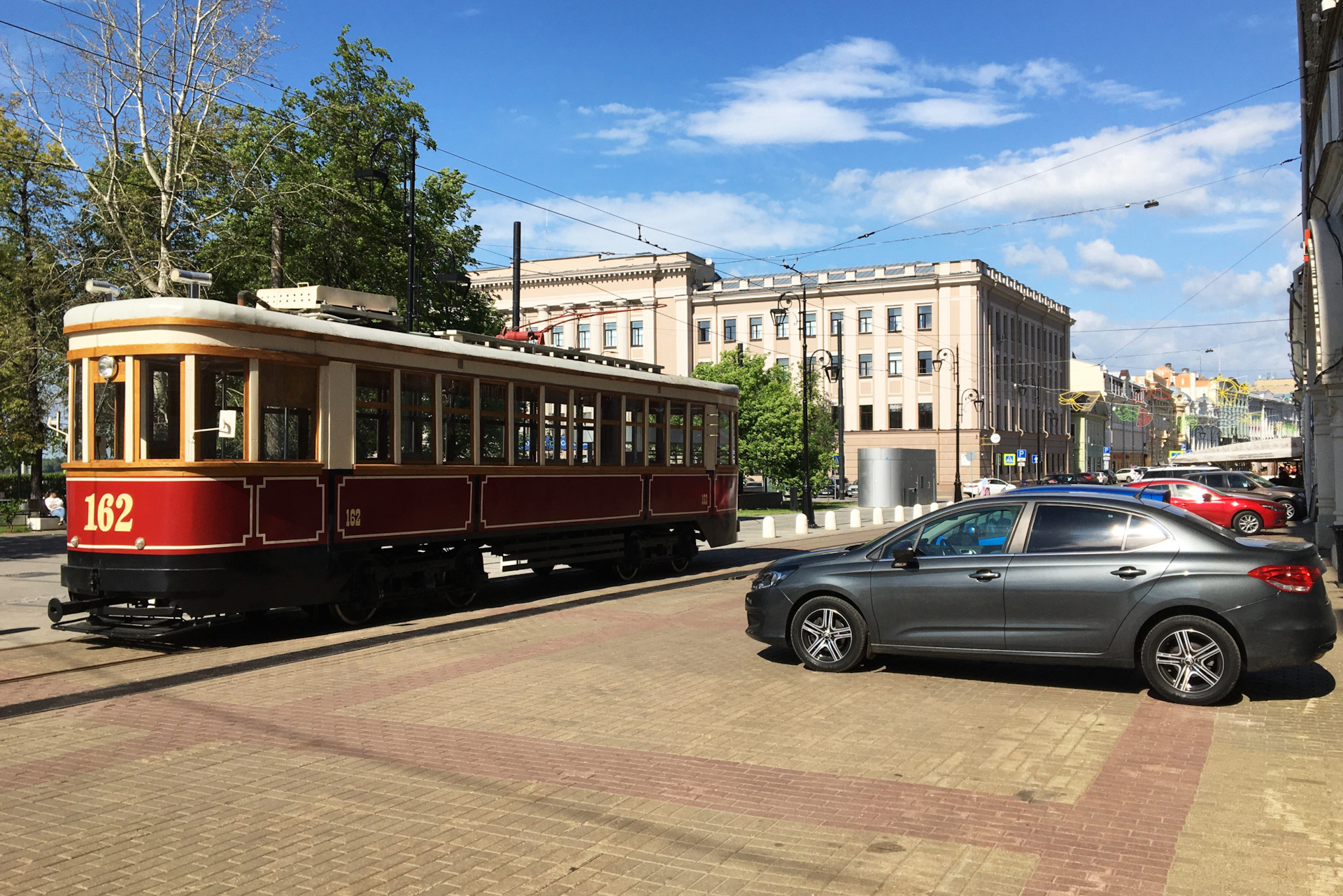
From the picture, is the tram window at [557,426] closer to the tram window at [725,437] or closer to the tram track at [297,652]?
the tram track at [297,652]

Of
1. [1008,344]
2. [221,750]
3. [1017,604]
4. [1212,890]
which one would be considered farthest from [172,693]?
[1008,344]

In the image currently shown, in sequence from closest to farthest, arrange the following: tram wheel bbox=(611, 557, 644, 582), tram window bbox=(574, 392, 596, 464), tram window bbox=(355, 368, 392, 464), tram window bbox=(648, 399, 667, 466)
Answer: tram window bbox=(355, 368, 392, 464) < tram window bbox=(574, 392, 596, 464) < tram wheel bbox=(611, 557, 644, 582) < tram window bbox=(648, 399, 667, 466)

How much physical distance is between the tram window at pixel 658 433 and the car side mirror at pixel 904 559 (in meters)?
9.33

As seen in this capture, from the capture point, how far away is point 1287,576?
7.97 metres

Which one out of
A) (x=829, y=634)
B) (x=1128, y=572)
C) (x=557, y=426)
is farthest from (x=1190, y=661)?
(x=557, y=426)

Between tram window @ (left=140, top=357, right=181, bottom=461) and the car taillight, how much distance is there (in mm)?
9702

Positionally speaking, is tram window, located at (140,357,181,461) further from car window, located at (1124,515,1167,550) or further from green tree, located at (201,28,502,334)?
green tree, located at (201,28,502,334)

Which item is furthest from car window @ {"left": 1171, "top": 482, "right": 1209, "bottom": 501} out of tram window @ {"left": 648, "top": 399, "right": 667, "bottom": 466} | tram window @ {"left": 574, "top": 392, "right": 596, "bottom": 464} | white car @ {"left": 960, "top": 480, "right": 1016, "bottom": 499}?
tram window @ {"left": 574, "top": 392, "right": 596, "bottom": 464}

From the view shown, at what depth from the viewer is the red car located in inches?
1134

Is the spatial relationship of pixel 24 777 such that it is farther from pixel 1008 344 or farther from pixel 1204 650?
pixel 1008 344

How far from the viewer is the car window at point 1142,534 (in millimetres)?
8375

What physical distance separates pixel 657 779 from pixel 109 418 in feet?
25.6

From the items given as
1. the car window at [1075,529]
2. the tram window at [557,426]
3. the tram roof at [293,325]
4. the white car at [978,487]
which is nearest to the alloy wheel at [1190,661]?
the car window at [1075,529]

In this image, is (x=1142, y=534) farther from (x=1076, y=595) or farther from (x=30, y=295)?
(x=30, y=295)
